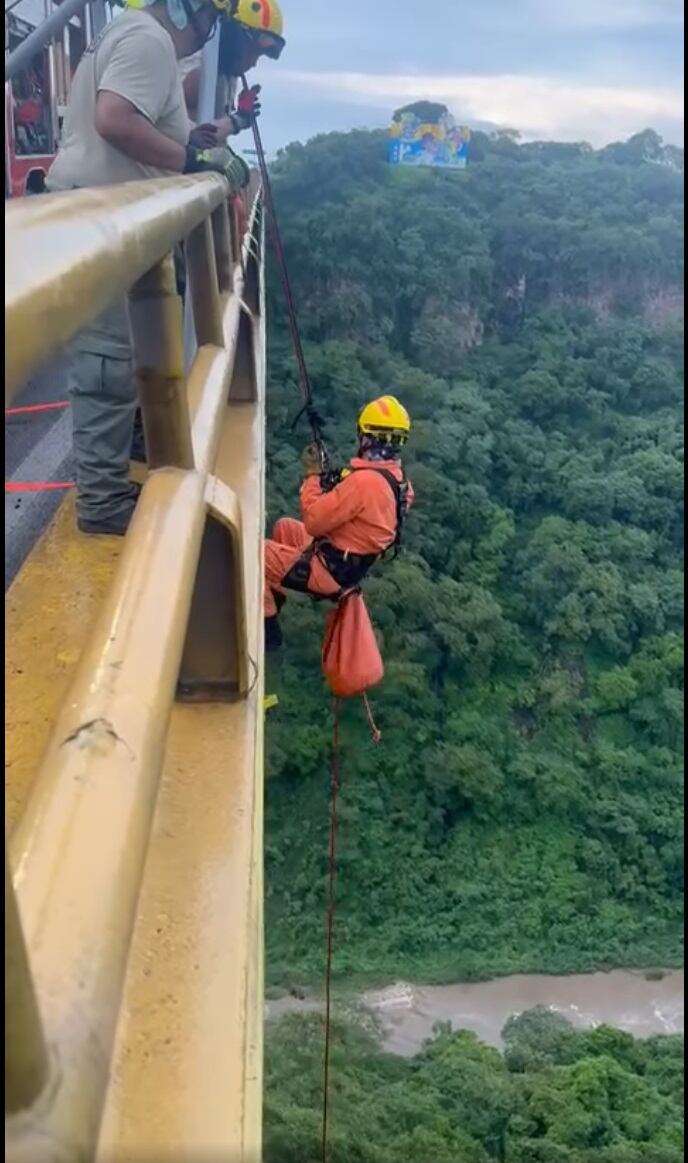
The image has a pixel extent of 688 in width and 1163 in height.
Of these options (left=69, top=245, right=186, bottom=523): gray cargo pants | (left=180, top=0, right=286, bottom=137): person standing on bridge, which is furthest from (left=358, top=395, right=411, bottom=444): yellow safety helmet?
(left=69, top=245, right=186, bottom=523): gray cargo pants

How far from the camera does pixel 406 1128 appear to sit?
40.2ft

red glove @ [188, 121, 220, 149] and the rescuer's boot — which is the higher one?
red glove @ [188, 121, 220, 149]

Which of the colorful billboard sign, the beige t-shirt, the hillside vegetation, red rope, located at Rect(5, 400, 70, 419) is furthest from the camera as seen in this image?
the colorful billboard sign

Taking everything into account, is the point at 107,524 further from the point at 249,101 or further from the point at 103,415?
the point at 249,101

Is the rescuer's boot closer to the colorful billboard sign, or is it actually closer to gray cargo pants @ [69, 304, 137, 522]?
gray cargo pants @ [69, 304, 137, 522]

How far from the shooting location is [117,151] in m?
2.37

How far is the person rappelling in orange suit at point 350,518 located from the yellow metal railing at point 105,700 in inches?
97.7

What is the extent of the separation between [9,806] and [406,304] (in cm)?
2645

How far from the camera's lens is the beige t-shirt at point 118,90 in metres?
2.27

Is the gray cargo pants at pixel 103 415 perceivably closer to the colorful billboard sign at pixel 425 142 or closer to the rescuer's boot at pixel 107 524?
the rescuer's boot at pixel 107 524

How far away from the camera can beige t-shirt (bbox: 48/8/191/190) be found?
2270 mm

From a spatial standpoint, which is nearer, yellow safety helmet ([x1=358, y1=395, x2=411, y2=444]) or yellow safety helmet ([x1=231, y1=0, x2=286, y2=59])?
yellow safety helmet ([x1=358, y1=395, x2=411, y2=444])

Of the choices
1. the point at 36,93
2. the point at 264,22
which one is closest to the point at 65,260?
the point at 264,22

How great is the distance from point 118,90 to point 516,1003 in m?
15.1
